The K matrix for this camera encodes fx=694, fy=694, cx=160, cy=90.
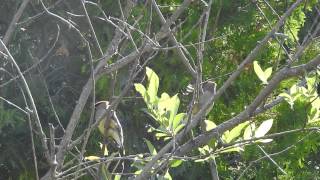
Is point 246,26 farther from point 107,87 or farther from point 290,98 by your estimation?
point 290,98

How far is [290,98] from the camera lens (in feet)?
7.76

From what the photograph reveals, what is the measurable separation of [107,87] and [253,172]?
1.23 m

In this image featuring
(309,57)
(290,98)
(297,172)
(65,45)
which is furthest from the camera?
(65,45)

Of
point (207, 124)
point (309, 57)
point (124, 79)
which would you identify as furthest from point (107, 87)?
point (207, 124)

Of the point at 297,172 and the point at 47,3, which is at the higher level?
the point at 47,3

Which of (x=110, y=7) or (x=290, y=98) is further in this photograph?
(x=110, y=7)

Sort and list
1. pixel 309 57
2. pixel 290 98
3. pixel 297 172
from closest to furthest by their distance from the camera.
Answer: pixel 290 98, pixel 309 57, pixel 297 172

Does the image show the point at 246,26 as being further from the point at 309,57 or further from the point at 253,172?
the point at 253,172

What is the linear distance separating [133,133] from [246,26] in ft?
4.12

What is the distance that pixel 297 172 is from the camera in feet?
16.3

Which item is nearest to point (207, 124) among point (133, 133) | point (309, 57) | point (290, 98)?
point (290, 98)

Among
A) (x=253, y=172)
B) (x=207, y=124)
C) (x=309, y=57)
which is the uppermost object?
(x=207, y=124)

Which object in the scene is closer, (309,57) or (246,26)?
(309,57)

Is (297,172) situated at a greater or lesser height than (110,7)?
lesser
